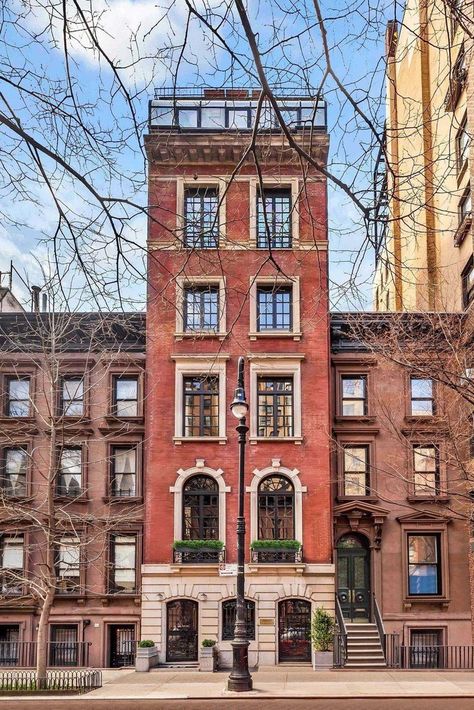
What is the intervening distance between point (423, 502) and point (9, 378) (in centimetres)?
1634

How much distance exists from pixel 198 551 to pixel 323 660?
225 inches

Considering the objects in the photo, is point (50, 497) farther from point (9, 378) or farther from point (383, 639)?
point (383, 639)

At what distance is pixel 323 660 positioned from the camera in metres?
28.4

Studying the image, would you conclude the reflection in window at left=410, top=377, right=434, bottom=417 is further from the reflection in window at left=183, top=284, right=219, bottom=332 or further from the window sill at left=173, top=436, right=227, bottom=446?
the reflection in window at left=183, top=284, right=219, bottom=332

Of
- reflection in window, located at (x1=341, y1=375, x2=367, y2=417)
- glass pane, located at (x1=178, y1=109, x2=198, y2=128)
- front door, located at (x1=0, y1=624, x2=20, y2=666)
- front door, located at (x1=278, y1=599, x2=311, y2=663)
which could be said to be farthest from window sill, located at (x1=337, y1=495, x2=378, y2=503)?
glass pane, located at (x1=178, y1=109, x2=198, y2=128)

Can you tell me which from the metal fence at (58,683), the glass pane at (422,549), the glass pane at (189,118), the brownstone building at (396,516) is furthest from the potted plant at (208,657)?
the glass pane at (189,118)

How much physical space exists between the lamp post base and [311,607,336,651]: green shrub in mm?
6533

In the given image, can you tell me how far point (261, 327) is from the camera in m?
33.1

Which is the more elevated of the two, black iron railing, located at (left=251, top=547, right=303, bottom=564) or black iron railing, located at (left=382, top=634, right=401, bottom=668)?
black iron railing, located at (left=251, top=547, right=303, bottom=564)

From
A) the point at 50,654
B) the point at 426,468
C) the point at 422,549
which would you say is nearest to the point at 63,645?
the point at 50,654

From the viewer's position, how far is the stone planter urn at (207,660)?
93.7 feet

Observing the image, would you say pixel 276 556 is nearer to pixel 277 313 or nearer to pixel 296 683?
pixel 296 683

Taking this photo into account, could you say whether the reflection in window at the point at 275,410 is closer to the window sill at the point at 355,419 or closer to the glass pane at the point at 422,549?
the window sill at the point at 355,419

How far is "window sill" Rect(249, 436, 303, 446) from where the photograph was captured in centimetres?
3188
